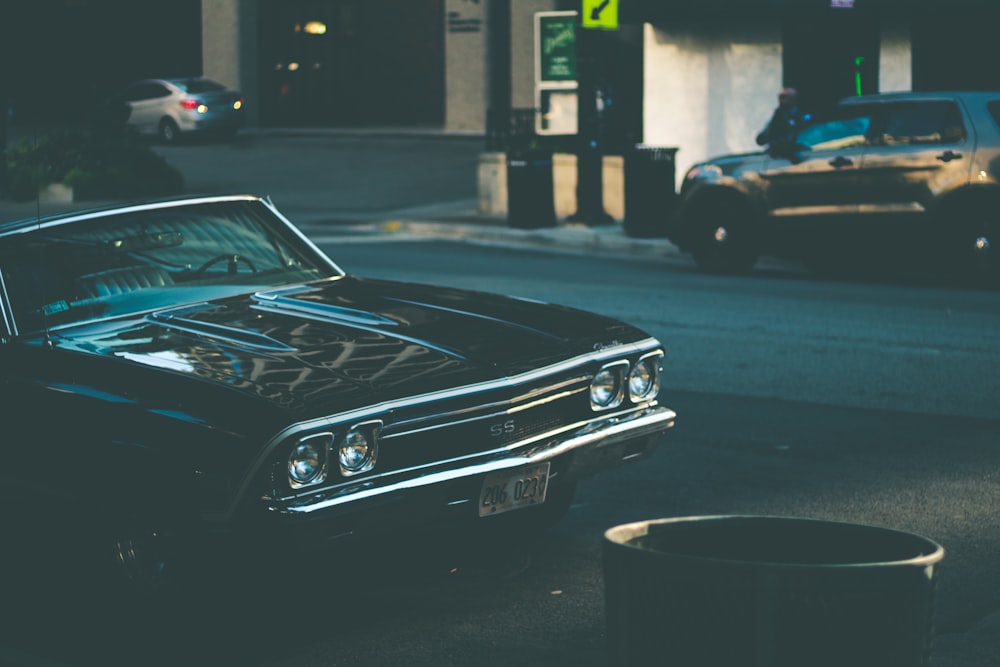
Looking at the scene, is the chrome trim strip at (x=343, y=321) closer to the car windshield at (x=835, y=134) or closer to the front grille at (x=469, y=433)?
the front grille at (x=469, y=433)

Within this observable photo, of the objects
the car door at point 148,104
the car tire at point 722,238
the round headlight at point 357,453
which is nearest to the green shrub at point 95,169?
the car door at point 148,104

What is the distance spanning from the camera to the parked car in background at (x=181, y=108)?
41.1 m

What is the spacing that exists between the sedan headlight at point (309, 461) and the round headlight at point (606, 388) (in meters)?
1.20

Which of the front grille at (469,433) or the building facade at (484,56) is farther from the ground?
the building facade at (484,56)

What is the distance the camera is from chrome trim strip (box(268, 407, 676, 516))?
16.9ft

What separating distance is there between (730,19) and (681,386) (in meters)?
15.1

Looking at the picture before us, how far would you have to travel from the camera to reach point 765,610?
10.5ft

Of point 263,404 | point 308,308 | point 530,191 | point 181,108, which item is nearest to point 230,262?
point 308,308

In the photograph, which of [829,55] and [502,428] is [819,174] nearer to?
[829,55]

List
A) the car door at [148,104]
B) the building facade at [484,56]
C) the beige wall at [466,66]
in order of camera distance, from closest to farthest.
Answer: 1. the building facade at [484,56]
2. the car door at [148,104]
3. the beige wall at [466,66]

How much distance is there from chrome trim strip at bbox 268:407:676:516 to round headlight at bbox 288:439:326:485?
0.22 feet

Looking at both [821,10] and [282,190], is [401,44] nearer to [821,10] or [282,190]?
[282,190]

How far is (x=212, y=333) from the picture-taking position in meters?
5.97

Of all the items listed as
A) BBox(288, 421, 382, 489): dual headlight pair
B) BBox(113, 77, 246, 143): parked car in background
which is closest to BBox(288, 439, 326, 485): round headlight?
BBox(288, 421, 382, 489): dual headlight pair
